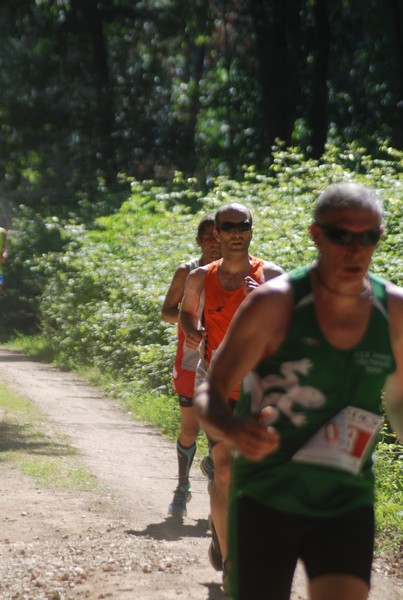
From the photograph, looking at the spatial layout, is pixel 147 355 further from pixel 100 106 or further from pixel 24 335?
pixel 100 106

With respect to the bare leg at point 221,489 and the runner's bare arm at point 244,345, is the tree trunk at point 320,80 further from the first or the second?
the runner's bare arm at point 244,345

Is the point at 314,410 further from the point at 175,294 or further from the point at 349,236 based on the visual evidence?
the point at 175,294

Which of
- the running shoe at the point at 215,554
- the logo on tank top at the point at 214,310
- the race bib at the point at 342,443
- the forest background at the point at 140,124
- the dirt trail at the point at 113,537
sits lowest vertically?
the dirt trail at the point at 113,537

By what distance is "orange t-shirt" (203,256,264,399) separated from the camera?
576 cm

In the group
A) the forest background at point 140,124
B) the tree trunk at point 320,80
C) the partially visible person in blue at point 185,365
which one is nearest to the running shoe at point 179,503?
the partially visible person in blue at point 185,365

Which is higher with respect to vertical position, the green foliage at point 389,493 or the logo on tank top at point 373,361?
the logo on tank top at point 373,361

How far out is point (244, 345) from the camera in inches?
Answer: 131

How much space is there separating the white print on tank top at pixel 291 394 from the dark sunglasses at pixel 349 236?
0.35 meters

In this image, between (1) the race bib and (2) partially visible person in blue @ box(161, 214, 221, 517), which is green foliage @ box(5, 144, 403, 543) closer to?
(2) partially visible person in blue @ box(161, 214, 221, 517)

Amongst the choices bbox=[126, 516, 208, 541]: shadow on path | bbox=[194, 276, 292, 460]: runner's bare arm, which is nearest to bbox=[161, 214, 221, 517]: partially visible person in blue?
bbox=[126, 516, 208, 541]: shadow on path

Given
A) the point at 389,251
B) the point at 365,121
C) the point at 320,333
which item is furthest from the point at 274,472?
the point at 365,121

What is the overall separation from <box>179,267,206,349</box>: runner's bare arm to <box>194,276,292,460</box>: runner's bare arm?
2.55m

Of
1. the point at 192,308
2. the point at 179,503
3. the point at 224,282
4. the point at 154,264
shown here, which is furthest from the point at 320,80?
the point at 224,282

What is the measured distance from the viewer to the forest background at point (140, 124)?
18.4 m
